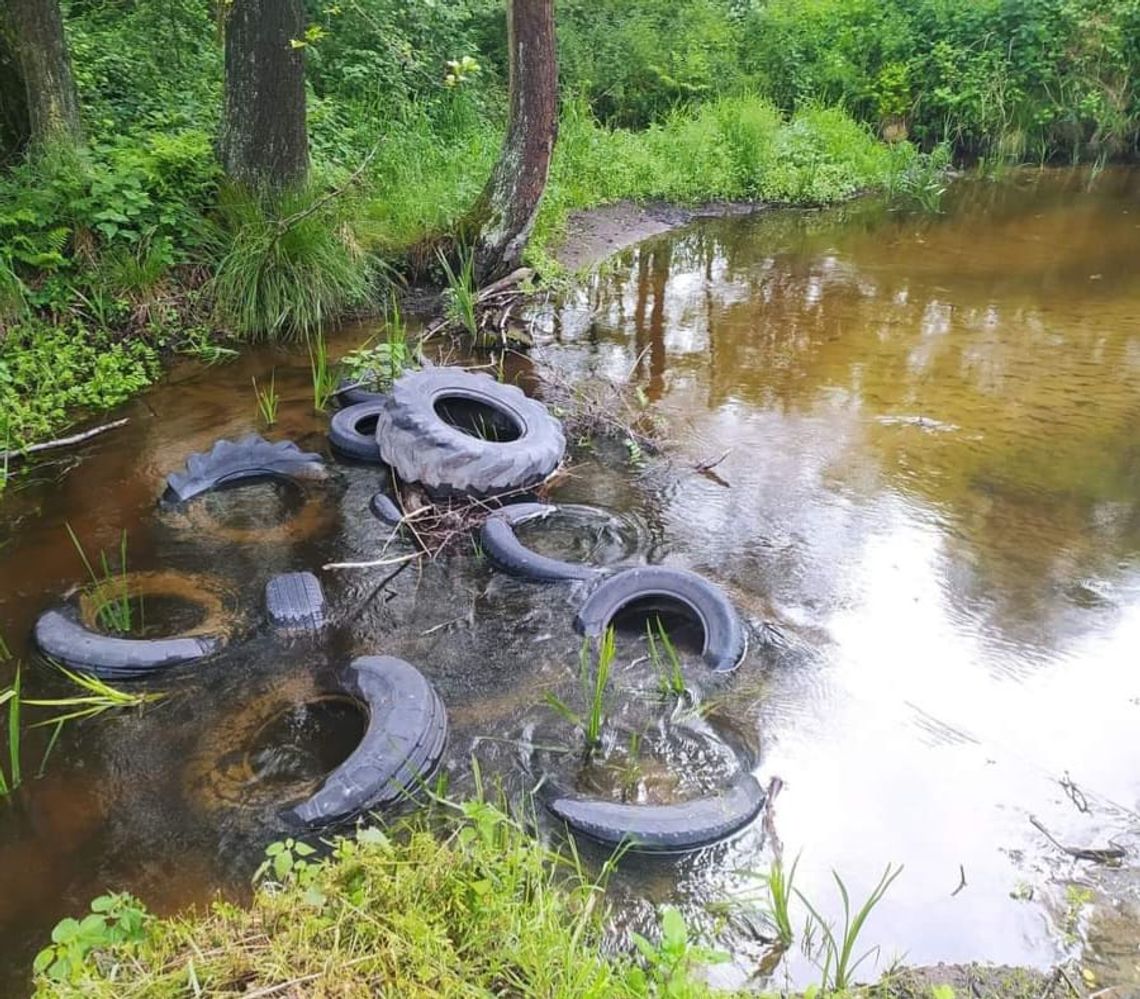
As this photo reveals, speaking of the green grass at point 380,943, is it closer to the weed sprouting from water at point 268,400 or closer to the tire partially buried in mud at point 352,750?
the tire partially buried in mud at point 352,750

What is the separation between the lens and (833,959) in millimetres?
2543

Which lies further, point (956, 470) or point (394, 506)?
point (956, 470)

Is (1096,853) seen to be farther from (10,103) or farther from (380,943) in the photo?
(10,103)

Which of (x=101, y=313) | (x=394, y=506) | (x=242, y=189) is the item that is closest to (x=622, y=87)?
(x=242, y=189)

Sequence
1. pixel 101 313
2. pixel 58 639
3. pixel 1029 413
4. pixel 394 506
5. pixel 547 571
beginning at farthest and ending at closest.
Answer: pixel 101 313 < pixel 1029 413 < pixel 394 506 < pixel 547 571 < pixel 58 639

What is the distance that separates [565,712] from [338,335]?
484cm

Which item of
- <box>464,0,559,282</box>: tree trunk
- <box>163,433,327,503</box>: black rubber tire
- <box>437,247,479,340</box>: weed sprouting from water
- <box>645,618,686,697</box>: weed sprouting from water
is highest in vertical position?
<box>464,0,559,282</box>: tree trunk

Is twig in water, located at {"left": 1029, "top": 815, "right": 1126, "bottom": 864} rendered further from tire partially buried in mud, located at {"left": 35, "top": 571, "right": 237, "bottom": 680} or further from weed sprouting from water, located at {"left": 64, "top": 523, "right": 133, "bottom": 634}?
weed sprouting from water, located at {"left": 64, "top": 523, "right": 133, "bottom": 634}

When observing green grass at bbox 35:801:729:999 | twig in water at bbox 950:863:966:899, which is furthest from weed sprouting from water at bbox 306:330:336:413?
twig in water at bbox 950:863:966:899

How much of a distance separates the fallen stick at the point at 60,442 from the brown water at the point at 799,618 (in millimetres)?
106

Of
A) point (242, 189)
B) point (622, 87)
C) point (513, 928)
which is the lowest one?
point (513, 928)

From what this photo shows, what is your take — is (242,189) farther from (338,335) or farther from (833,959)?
(833,959)

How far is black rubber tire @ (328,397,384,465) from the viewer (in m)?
5.28

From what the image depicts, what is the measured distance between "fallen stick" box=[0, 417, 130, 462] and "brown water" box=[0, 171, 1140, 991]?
106mm
